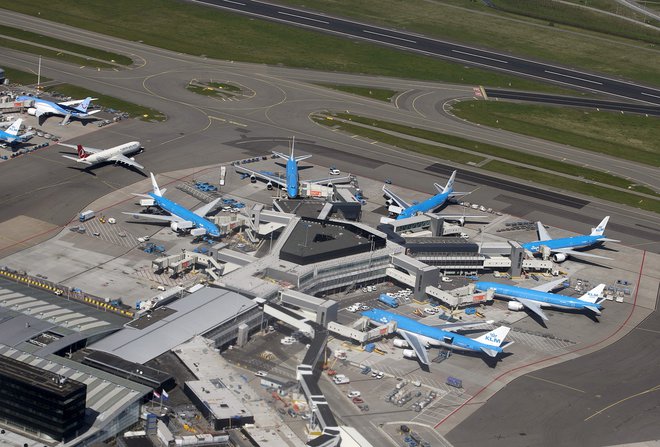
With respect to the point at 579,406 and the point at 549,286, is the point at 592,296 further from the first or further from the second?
the point at 579,406

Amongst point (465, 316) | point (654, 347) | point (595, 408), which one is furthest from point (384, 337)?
point (654, 347)

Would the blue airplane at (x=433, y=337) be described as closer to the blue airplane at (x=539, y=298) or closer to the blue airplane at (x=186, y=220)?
the blue airplane at (x=539, y=298)

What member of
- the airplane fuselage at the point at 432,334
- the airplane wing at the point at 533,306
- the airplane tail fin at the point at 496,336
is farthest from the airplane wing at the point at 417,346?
the airplane wing at the point at 533,306

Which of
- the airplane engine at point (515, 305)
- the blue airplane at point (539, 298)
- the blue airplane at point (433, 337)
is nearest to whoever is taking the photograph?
the blue airplane at point (433, 337)

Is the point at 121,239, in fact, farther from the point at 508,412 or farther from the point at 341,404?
the point at 508,412

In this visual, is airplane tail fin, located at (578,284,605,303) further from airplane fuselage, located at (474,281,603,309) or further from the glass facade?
the glass facade

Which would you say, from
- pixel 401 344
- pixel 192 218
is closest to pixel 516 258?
pixel 401 344
